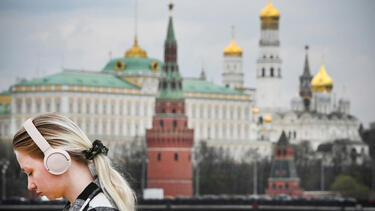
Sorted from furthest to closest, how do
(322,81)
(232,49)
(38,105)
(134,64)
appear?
(322,81) → (232,49) → (134,64) → (38,105)

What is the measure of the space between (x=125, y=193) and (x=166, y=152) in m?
94.2

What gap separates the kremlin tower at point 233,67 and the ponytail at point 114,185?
159 m

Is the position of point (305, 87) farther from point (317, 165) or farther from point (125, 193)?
point (125, 193)

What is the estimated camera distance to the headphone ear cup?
4750mm

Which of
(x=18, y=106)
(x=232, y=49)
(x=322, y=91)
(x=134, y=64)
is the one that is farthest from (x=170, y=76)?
(x=322, y=91)

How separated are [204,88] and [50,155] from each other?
14355 centimetres

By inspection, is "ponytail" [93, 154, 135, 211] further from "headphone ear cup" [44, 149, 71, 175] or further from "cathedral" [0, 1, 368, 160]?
"cathedral" [0, 1, 368, 160]

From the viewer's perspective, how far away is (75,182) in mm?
4887

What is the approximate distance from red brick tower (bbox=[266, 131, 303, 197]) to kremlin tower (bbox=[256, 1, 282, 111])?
59.9 m

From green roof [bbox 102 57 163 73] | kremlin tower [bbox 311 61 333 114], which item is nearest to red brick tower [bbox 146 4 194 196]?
green roof [bbox 102 57 163 73]

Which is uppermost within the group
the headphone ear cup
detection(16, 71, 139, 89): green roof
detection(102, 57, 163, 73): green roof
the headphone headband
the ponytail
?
detection(102, 57, 163, 73): green roof

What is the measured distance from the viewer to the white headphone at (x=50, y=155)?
4.75 m

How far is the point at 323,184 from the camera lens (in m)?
107

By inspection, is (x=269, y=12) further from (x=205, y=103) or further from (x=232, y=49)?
(x=205, y=103)
